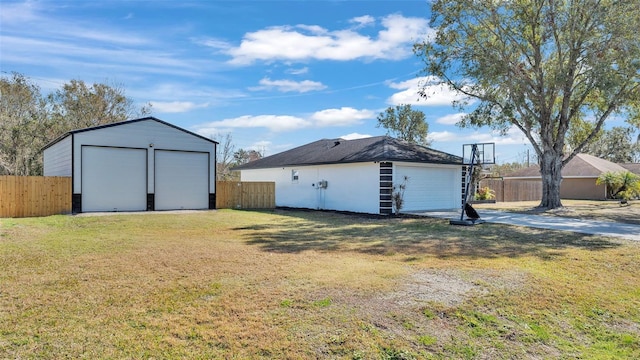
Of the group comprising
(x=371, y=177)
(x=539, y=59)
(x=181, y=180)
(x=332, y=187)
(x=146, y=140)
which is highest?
(x=539, y=59)

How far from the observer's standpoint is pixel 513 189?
30047mm

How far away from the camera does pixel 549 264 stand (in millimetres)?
7234

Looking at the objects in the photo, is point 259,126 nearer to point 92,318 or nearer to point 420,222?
point 420,222

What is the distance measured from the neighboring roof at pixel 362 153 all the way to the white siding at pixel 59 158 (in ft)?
32.5

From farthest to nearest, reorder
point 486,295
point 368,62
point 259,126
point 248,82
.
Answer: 1. point 259,126
2. point 248,82
3. point 368,62
4. point 486,295

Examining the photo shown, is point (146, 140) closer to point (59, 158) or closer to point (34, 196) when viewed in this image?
point (59, 158)

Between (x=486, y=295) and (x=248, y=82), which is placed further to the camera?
(x=248, y=82)

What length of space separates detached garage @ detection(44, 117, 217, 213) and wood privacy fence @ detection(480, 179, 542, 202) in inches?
792

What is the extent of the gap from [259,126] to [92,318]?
30933mm

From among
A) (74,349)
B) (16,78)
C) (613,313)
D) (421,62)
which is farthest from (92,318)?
(16,78)

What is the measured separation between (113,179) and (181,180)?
2800 millimetres

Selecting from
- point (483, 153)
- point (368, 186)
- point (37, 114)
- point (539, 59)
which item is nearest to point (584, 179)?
point (539, 59)

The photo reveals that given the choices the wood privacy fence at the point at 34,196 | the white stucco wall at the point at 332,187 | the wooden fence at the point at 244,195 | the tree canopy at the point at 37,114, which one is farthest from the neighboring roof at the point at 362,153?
the tree canopy at the point at 37,114

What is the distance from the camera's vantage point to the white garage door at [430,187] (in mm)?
17234
